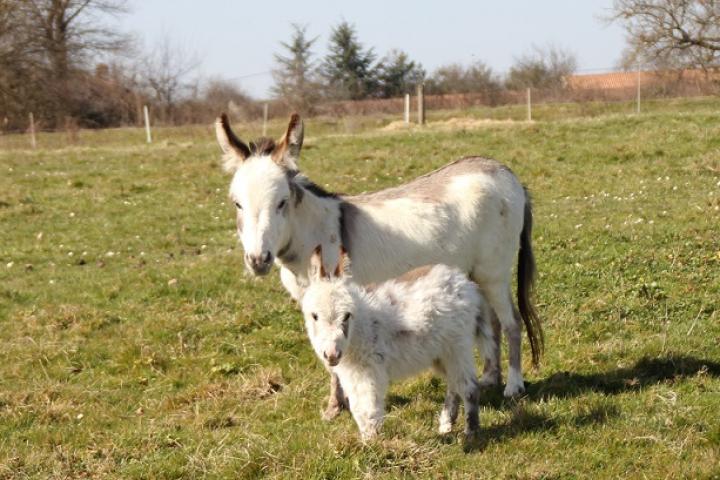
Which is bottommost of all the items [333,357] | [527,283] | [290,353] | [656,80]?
[290,353]

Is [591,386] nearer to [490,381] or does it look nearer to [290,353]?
[490,381]

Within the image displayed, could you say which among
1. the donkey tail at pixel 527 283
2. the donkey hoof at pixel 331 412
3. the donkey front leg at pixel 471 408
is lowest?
the donkey hoof at pixel 331 412

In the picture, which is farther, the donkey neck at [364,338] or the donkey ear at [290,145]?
the donkey ear at [290,145]

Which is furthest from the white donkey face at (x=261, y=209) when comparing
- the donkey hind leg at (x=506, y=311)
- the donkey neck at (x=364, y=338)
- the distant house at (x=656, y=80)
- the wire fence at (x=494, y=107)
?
the distant house at (x=656, y=80)

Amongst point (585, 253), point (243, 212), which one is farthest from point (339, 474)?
point (585, 253)

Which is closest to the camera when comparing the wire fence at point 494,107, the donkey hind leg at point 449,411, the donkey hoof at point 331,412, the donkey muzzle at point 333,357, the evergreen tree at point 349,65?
the donkey muzzle at point 333,357

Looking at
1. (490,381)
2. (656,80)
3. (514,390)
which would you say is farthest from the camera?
(656,80)

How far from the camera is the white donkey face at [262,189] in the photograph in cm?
538

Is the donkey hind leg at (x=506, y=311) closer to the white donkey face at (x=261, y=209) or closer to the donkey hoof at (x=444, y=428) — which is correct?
the donkey hoof at (x=444, y=428)

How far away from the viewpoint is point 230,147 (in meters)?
6.00

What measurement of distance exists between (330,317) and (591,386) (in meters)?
2.57

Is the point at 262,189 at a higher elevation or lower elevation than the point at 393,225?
higher

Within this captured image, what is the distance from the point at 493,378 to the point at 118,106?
44772 millimetres

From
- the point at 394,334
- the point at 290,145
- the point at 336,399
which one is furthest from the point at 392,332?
the point at 290,145
